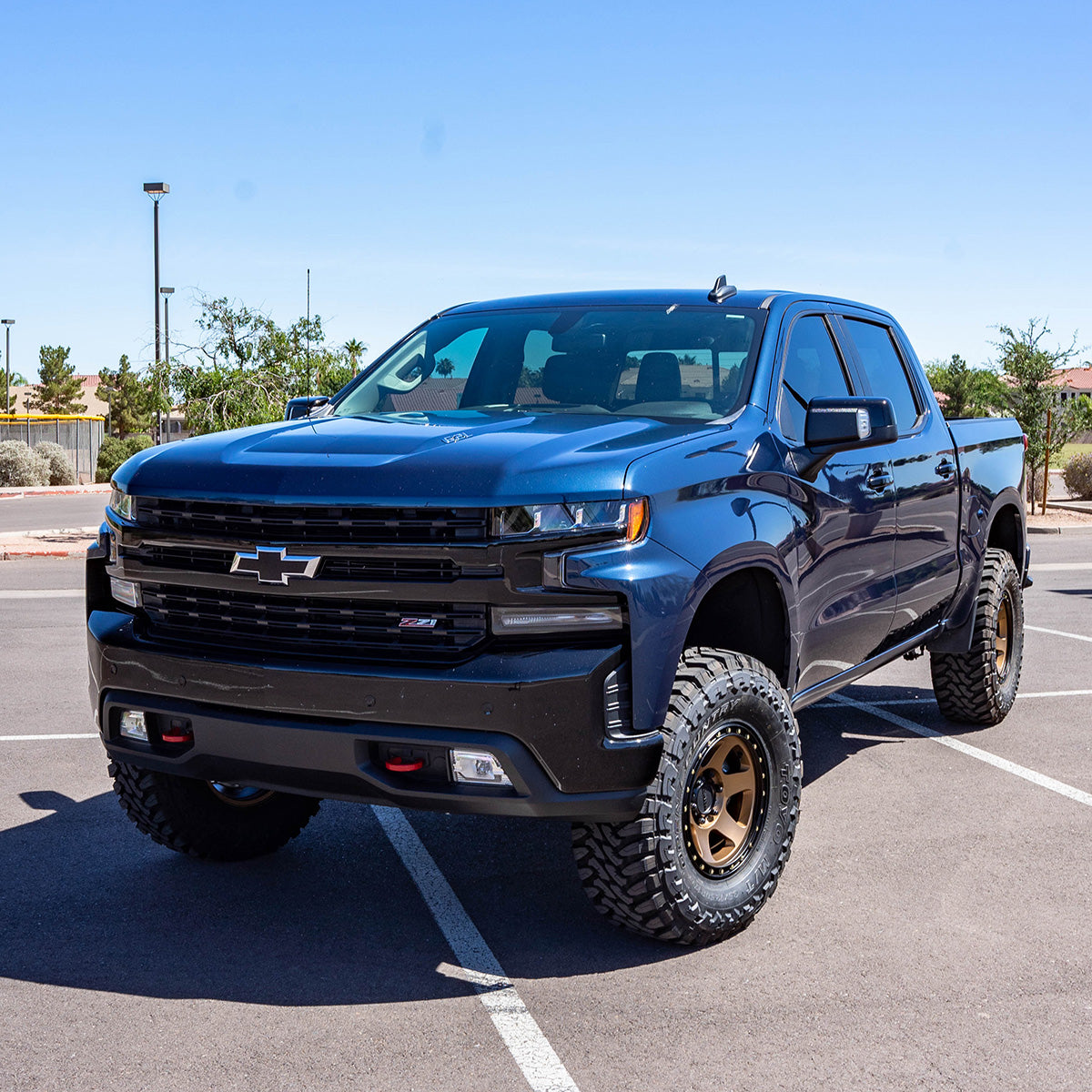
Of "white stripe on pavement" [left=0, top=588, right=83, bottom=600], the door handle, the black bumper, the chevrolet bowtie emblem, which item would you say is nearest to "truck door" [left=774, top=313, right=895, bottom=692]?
the door handle

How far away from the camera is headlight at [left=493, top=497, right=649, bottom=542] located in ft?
12.0

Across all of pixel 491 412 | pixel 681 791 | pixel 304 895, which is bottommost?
pixel 304 895

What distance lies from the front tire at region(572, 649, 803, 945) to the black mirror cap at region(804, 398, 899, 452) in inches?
36.4

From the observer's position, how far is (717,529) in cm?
409

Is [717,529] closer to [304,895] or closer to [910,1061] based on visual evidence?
[910,1061]

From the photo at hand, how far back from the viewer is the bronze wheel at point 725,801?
4176mm

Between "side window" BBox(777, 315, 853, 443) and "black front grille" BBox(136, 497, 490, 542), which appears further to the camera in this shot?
"side window" BBox(777, 315, 853, 443)

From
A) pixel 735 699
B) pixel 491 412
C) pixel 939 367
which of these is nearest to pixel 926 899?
pixel 735 699

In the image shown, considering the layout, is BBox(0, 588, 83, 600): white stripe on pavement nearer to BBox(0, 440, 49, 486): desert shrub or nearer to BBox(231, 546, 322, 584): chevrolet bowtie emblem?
BBox(231, 546, 322, 584): chevrolet bowtie emblem

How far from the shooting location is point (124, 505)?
4.25 m

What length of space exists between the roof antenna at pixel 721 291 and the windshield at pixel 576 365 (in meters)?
0.10

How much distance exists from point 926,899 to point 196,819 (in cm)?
267

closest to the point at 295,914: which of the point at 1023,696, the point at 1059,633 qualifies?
the point at 1023,696

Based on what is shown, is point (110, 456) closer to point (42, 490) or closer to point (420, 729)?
point (42, 490)
